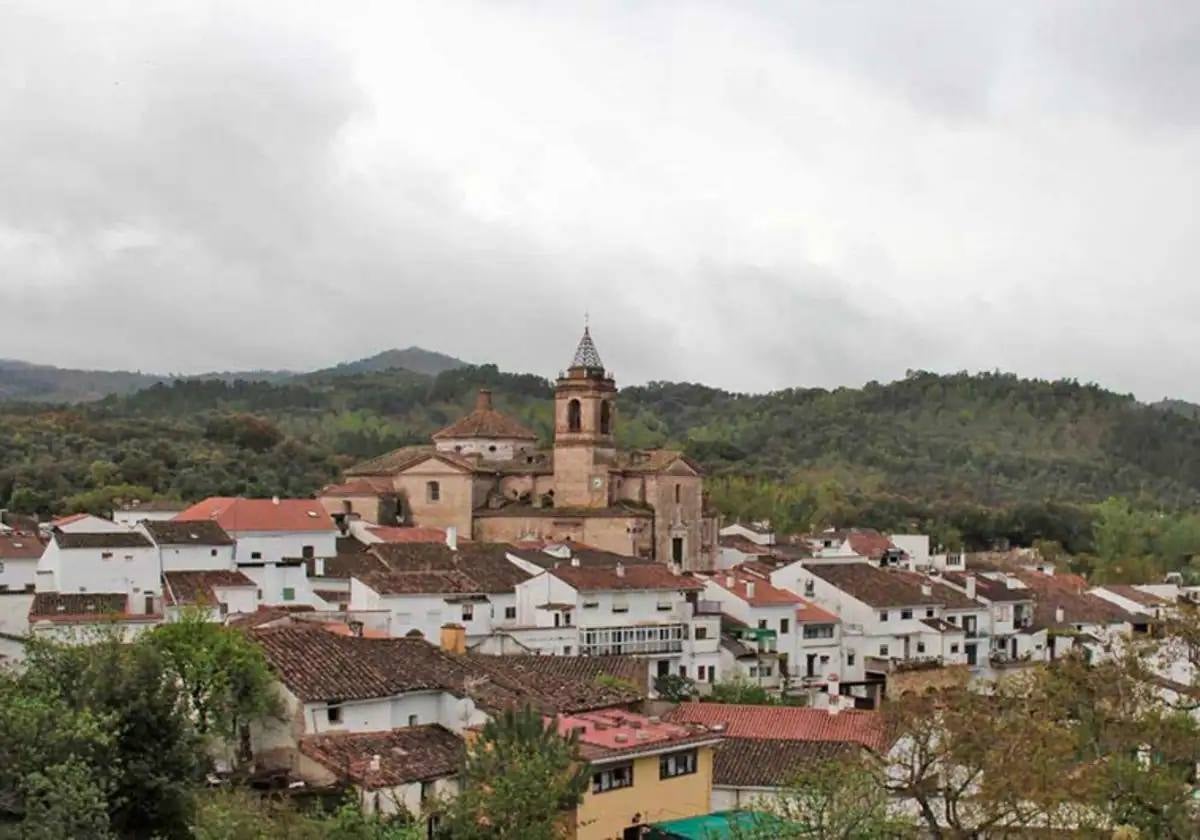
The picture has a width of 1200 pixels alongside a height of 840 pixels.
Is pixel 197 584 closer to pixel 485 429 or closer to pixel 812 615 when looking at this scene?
pixel 812 615

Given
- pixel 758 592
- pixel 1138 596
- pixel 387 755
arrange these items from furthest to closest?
pixel 1138 596 → pixel 758 592 → pixel 387 755

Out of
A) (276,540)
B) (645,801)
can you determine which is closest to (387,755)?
(645,801)

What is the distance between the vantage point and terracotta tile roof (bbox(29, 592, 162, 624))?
40.0 m

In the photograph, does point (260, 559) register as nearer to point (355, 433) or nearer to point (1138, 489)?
point (355, 433)

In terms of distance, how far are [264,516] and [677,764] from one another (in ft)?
90.9

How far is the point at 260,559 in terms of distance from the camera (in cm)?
A: 5194

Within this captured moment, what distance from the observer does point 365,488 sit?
69.4 metres

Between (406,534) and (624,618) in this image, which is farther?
(406,534)

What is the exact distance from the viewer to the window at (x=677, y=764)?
29406mm

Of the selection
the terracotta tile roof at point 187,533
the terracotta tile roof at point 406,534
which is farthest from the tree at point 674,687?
the terracotta tile roof at point 187,533

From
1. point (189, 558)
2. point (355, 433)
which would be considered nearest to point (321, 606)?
point (189, 558)

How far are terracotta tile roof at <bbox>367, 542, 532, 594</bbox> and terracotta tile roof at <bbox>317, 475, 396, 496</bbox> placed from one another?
50.1ft

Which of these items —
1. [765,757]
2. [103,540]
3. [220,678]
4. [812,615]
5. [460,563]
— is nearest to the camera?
[220,678]

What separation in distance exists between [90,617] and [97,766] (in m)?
18.0
